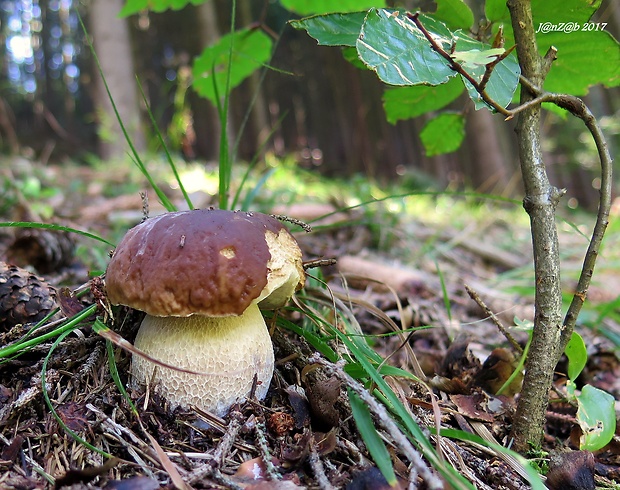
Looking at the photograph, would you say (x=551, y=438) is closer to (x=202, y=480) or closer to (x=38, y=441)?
(x=202, y=480)

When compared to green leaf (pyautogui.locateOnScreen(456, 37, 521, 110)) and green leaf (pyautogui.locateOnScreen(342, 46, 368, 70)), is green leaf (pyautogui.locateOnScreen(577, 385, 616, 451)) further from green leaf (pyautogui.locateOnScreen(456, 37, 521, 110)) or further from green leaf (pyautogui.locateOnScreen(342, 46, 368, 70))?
green leaf (pyautogui.locateOnScreen(342, 46, 368, 70))

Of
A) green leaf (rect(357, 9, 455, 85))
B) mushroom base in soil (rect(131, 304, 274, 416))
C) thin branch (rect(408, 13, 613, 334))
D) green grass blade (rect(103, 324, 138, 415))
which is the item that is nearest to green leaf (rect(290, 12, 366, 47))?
green leaf (rect(357, 9, 455, 85))

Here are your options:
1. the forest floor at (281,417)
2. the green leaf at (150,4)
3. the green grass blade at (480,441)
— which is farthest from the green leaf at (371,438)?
the green leaf at (150,4)

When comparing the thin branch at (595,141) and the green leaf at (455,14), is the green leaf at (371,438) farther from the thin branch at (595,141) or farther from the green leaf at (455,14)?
the green leaf at (455,14)

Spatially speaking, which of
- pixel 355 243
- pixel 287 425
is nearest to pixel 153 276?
pixel 287 425

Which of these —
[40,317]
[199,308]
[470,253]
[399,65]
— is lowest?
[470,253]
